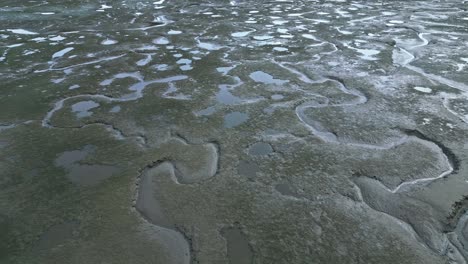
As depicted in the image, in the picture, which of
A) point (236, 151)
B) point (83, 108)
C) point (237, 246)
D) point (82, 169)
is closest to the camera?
point (237, 246)

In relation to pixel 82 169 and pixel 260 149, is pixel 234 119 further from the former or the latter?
pixel 82 169

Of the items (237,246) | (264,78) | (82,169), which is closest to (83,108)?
(82,169)

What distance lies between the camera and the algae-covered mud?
2.69 meters

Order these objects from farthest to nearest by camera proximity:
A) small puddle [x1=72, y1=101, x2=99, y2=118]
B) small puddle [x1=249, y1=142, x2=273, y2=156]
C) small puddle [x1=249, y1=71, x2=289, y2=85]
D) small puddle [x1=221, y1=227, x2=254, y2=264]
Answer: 1. small puddle [x1=249, y1=71, x2=289, y2=85]
2. small puddle [x1=72, y1=101, x2=99, y2=118]
3. small puddle [x1=249, y1=142, x2=273, y2=156]
4. small puddle [x1=221, y1=227, x2=254, y2=264]

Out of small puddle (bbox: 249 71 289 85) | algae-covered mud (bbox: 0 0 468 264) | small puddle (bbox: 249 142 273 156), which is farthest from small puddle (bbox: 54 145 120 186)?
small puddle (bbox: 249 71 289 85)

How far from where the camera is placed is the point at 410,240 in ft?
8.74

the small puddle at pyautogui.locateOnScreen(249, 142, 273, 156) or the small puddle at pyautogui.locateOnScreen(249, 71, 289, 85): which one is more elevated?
the small puddle at pyautogui.locateOnScreen(249, 142, 273, 156)

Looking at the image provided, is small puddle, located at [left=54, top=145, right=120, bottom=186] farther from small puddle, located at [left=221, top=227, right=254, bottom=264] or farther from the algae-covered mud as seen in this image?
small puddle, located at [left=221, top=227, right=254, bottom=264]

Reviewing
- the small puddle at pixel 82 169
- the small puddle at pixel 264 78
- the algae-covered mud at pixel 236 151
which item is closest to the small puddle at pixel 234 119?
the algae-covered mud at pixel 236 151

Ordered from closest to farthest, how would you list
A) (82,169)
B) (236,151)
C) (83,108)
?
(82,169) → (236,151) → (83,108)

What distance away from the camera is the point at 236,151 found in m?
3.81

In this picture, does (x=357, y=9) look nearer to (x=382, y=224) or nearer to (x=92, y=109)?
(x=92, y=109)

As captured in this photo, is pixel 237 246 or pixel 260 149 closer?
pixel 237 246

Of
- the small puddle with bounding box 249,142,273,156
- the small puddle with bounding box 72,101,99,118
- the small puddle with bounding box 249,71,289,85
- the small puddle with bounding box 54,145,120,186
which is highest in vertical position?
the small puddle with bounding box 249,142,273,156
